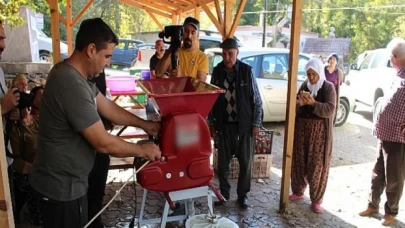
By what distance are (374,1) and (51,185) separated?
2424 centimetres

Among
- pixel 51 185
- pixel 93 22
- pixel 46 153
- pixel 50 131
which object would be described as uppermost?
pixel 93 22

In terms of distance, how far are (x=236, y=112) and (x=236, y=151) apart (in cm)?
41

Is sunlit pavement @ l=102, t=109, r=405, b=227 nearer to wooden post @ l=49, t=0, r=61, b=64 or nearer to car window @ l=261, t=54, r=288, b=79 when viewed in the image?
wooden post @ l=49, t=0, r=61, b=64

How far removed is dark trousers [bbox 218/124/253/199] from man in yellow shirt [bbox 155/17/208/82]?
23.7 inches

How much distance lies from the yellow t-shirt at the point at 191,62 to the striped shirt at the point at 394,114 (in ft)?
5.40

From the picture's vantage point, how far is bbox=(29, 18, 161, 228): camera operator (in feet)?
5.12

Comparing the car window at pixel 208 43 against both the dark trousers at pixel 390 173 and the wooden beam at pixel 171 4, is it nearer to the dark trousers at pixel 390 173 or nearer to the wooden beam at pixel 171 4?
the wooden beam at pixel 171 4

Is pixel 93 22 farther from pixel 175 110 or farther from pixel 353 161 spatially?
pixel 353 161

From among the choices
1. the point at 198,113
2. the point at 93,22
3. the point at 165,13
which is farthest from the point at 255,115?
the point at 165,13

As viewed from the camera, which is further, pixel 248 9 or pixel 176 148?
pixel 248 9

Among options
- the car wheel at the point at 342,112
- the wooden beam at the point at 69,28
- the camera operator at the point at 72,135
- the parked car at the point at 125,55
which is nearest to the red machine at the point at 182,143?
the camera operator at the point at 72,135

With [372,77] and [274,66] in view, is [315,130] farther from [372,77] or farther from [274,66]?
[372,77]

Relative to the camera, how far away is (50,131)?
162 centimetres

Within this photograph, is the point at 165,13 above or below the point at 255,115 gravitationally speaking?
above
